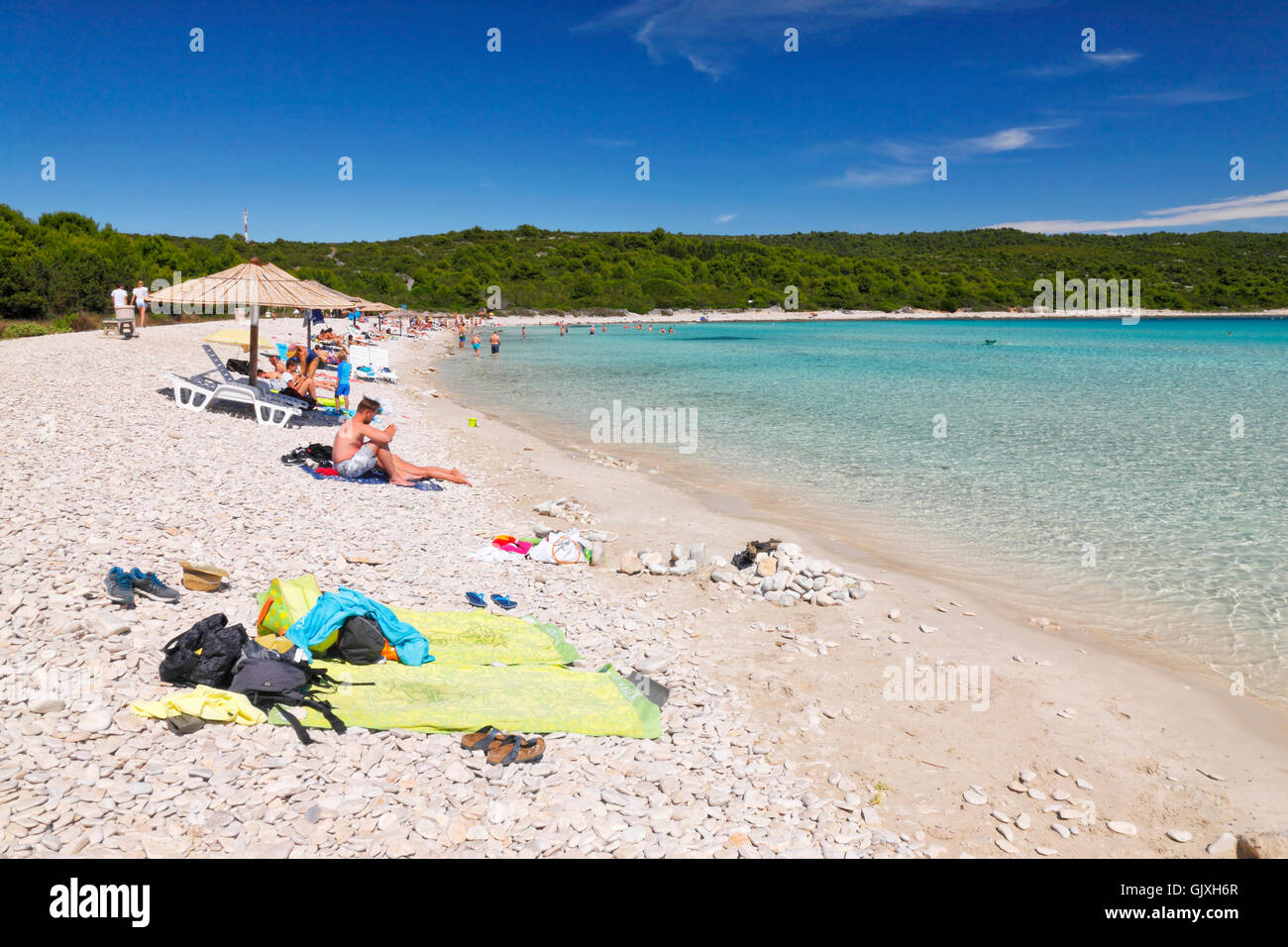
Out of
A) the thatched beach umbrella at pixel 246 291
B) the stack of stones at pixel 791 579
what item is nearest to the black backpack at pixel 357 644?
the stack of stones at pixel 791 579

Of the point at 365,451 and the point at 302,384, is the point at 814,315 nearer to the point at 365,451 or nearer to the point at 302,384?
the point at 302,384

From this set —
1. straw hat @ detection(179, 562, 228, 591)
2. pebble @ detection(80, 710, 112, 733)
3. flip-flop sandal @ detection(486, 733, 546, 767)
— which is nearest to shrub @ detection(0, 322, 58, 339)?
straw hat @ detection(179, 562, 228, 591)

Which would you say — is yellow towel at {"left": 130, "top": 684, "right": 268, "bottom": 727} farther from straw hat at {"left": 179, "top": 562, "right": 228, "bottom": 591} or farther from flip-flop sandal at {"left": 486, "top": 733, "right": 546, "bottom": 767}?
straw hat at {"left": 179, "top": 562, "right": 228, "bottom": 591}

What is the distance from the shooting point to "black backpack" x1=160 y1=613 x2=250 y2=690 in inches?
160

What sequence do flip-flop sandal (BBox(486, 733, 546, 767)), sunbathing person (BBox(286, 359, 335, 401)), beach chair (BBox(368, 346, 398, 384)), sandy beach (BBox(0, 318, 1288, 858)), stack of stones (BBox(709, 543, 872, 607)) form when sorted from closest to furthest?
sandy beach (BBox(0, 318, 1288, 858)) → flip-flop sandal (BBox(486, 733, 546, 767)) → stack of stones (BBox(709, 543, 872, 607)) → sunbathing person (BBox(286, 359, 335, 401)) → beach chair (BBox(368, 346, 398, 384))

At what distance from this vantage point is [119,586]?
15.9ft

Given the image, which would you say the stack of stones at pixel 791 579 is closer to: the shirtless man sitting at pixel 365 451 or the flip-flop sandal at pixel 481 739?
the flip-flop sandal at pixel 481 739

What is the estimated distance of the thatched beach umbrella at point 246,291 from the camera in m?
11.9

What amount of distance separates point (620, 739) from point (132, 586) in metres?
3.59

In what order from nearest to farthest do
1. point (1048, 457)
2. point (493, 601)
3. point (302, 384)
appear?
point (493, 601) < point (1048, 457) < point (302, 384)

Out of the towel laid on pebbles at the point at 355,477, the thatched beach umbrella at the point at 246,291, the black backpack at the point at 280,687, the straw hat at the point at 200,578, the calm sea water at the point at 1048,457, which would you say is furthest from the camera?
the thatched beach umbrella at the point at 246,291

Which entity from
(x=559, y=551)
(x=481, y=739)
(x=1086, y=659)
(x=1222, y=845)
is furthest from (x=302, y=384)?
(x=1222, y=845)

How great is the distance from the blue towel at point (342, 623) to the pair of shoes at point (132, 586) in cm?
113

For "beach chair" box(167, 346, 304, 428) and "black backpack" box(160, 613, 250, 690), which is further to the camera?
"beach chair" box(167, 346, 304, 428)
